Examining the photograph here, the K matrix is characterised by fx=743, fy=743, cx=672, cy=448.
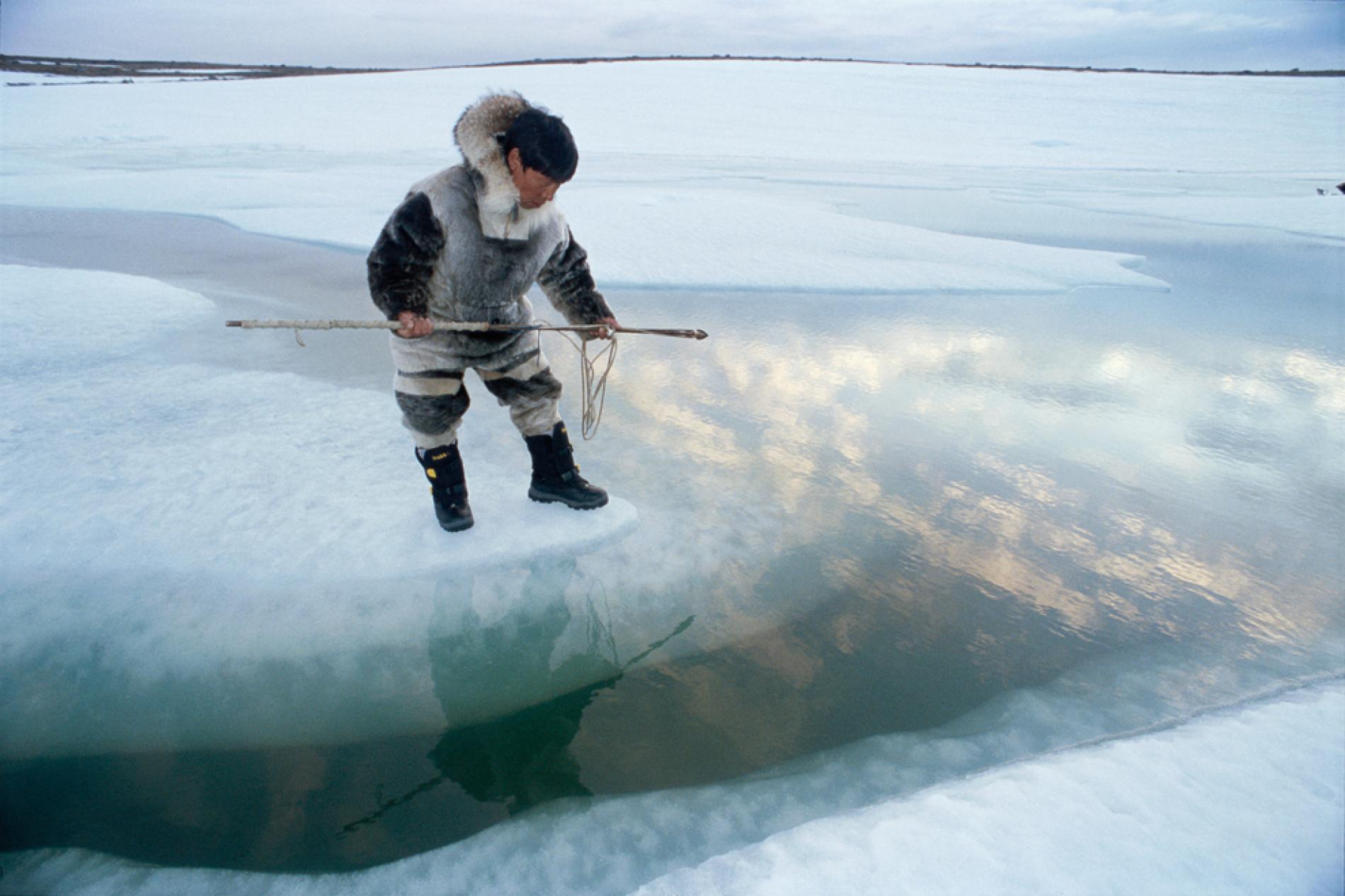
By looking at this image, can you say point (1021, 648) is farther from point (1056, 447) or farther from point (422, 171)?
point (422, 171)

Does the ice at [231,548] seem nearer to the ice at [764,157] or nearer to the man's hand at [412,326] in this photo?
the man's hand at [412,326]

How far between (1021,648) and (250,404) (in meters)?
3.01

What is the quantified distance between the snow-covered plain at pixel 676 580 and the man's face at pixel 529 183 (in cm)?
99

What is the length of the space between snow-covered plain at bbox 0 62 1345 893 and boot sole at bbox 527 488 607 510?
0.15ft

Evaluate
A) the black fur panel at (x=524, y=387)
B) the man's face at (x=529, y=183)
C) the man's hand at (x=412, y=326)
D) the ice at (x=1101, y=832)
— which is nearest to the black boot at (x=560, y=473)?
the black fur panel at (x=524, y=387)

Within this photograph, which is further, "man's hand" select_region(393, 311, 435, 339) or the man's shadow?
"man's hand" select_region(393, 311, 435, 339)

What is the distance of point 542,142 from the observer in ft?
5.87

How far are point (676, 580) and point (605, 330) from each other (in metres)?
0.78

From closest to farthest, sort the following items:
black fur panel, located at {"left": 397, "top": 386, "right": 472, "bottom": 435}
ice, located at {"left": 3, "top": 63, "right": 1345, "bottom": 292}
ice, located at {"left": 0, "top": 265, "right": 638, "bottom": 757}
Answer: ice, located at {"left": 0, "top": 265, "right": 638, "bottom": 757}
black fur panel, located at {"left": 397, "top": 386, "right": 472, "bottom": 435}
ice, located at {"left": 3, "top": 63, "right": 1345, "bottom": 292}

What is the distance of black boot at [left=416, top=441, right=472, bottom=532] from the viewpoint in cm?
225

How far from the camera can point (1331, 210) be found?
8.71 metres

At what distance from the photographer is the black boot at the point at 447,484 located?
225cm

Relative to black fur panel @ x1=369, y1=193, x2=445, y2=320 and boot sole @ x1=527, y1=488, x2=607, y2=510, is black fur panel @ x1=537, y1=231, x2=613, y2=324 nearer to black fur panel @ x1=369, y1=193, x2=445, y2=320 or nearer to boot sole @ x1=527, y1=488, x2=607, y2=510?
black fur panel @ x1=369, y1=193, x2=445, y2=320

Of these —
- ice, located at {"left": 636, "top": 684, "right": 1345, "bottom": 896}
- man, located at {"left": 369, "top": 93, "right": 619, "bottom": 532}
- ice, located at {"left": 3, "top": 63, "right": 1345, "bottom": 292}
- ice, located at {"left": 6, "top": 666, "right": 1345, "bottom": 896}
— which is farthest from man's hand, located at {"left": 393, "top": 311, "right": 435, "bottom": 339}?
ice, located at {"left": 3, "top": 63, "right": 1345, "bottom": 292}
